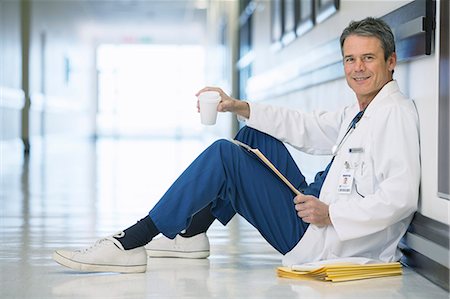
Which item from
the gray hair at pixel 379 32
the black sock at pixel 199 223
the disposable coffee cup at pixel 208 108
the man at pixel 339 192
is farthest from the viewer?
the black sock at pixel 199 223

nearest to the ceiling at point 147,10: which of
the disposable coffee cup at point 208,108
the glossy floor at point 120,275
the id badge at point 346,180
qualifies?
the glossy floor at point 120,275

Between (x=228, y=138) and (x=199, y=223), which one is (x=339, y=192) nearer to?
(x=199, y=223)

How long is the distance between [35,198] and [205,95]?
384 centimetres

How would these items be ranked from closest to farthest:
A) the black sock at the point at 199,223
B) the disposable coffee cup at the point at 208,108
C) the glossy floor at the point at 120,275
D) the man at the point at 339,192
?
the glossy floor at the point at 120,275 → the man at the point at 339,192 → the disposable coffee cup at the point at 208,108 → the black sock at the point at 199,223

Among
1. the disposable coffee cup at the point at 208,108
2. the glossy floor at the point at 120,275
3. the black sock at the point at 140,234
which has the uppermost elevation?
the disposable coffee cup at the point at 208,108

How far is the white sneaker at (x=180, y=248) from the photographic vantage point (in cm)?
379

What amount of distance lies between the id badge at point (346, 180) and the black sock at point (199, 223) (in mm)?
719

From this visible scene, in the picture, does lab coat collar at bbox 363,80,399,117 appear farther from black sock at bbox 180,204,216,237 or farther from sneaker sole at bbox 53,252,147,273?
sneaker sole at bbox 53,252,147,273

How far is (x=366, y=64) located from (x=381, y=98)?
15cm

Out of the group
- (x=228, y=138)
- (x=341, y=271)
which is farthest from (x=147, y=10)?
(x=341, y=271)

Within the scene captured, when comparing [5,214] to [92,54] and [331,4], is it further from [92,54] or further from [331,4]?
[92,54]

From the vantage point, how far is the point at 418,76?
141 inches

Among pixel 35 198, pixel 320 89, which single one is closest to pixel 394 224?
pixel 320 89

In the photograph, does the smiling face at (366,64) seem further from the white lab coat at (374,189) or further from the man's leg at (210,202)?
the man's leg at (210,202)
